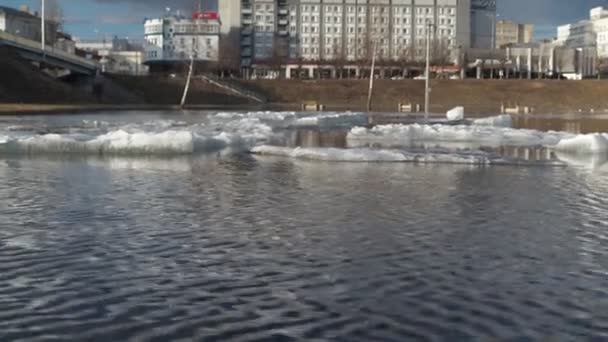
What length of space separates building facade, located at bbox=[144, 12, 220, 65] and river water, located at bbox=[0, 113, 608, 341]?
145 meters

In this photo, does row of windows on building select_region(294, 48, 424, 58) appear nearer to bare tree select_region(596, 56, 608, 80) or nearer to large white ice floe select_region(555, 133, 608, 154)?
bare tree select_region(596, 56, 608, 80)

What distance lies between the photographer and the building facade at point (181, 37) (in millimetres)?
165375

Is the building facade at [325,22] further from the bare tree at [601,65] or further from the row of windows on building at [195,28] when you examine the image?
the bare tree at [601,65]

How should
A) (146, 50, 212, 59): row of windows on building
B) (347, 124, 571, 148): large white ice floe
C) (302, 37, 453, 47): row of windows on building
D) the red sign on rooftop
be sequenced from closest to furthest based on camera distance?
1. (347, 124, 571, 148): large white ice floe
2. (302, 37, 453, 47): row of windows on building
3. the red sign on rooftop
4. (146, 50, 212, 59): row of windows on building

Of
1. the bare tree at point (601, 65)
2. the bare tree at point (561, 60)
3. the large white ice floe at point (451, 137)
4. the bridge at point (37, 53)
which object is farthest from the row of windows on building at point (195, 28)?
the large white ice floe at point (451, 137)

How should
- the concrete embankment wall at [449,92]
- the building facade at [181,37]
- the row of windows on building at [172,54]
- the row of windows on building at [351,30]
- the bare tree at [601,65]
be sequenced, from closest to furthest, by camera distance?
the concrete embankment wall at [449,92]
the bare tree at [601,65]
the row of windows on building at [172,54]
the building facade at [181,37]
the row of windows on building at [351,30]

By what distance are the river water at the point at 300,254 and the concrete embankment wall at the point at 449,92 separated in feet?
280

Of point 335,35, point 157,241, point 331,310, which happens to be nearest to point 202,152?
point 157,241

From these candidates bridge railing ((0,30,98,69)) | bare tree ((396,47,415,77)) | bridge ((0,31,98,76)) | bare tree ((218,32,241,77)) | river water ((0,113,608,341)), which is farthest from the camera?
bare tree ((396,47,415,77))

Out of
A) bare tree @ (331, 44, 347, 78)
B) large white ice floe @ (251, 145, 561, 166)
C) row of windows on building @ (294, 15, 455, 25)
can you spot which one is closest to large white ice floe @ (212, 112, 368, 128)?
large white ice floe @ (251, 145, 561, 166)

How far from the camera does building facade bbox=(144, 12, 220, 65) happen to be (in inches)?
6511

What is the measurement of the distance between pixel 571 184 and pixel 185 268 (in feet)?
36.3

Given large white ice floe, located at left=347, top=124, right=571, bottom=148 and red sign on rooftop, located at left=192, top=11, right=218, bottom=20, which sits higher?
red sign on rooftop, located at left=192, top=11, right=218, bottom=20

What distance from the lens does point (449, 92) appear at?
110m
